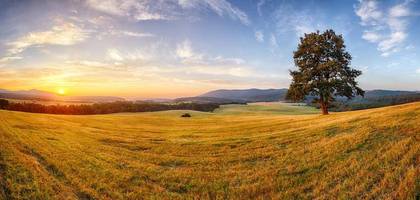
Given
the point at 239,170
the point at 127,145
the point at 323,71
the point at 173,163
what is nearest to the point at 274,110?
the point at 323,71

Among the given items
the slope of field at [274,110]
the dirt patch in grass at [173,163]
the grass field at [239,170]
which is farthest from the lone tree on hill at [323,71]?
the slope of field at [274,110]

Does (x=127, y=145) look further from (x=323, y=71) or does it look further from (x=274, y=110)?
(x=274, y=110)

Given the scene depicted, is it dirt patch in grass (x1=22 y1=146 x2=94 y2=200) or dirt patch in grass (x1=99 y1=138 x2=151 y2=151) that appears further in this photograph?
dirt patch in grass (x1=99 y1=138 x2=151 y2=151)

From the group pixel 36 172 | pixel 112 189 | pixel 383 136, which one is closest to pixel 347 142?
pixel 383 136

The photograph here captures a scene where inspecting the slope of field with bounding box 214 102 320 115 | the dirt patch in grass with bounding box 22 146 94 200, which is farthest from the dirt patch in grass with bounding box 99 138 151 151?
the slope of field with bounding box 214 102 320 115

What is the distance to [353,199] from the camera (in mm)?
7984

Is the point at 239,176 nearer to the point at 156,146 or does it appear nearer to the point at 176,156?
the point at 176,156

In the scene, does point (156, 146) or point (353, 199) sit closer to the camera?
point (353, 199)

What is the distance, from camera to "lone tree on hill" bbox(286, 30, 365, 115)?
36625 mm

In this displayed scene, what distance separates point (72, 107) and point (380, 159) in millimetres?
114519

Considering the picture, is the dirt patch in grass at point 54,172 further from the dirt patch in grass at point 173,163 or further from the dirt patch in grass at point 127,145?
the dirt patch in grass at point 127,145

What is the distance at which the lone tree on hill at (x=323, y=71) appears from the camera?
3662 cm

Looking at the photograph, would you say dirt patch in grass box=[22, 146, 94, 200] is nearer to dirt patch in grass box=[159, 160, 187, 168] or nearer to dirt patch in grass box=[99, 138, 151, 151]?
dirt patch in grass box=[159, 160, 187, 168]

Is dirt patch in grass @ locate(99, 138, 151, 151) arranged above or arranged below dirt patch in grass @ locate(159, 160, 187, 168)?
below
